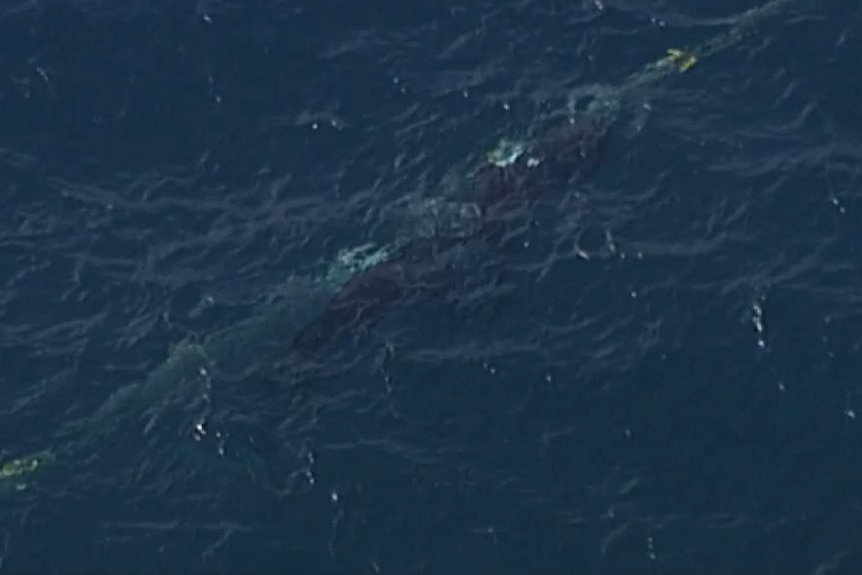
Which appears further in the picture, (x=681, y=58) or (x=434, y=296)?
(x=681, y=58)

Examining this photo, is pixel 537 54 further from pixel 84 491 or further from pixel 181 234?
pixel 84 491

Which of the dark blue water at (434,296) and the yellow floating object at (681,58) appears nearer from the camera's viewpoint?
the dark blue water at (434,296)

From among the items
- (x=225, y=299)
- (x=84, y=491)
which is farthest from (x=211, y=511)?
(x=225, y=299)

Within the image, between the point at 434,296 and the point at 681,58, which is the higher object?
the point at 681,58

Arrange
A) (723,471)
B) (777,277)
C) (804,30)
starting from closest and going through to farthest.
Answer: (723,471)
(777,277)
(804,30)

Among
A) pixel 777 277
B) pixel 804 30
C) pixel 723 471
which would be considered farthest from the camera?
pixel 804 30

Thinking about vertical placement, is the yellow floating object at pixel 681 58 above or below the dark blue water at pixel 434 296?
above
